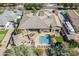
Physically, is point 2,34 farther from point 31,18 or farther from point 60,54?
point 60,54

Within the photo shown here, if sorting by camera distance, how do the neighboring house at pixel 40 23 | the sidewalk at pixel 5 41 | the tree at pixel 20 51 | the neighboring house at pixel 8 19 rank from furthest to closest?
1. the neighboring house at pixel 8 19
2. the neighboring house at pixel 40 23
3. the sidewalk at pixel 5 41
4. the tree at pixel 20 51

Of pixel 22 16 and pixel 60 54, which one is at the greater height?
pixel 22 16

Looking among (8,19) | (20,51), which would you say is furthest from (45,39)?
(8,19)

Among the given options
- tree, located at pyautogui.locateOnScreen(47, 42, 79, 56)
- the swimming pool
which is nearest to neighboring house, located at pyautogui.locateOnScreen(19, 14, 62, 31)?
the swimming pool

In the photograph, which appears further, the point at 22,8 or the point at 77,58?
the point at 22,8

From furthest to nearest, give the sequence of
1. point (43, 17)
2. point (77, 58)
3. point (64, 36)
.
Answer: point (43, 17) → point (64, 36) → point (77, 58)

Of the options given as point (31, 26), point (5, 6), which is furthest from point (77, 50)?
point (5, 6)

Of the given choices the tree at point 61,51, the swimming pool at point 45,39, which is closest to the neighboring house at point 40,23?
the swimming pool at point 45,39

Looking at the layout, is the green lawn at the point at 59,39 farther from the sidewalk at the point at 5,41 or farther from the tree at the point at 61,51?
the sidewalk at the point at 5,41
